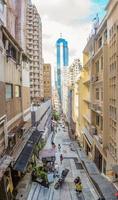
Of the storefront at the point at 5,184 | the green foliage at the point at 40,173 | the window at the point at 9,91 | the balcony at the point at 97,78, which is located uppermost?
the balcony at the point at 97,78

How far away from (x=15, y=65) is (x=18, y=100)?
9.60 ft

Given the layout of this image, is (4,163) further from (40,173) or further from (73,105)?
(73,105)

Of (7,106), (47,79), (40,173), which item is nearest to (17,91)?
(7,106)

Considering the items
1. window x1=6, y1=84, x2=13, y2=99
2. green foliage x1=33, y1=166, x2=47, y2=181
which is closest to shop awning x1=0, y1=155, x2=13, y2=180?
window x1=6, y1=84, x2=13, y2=99

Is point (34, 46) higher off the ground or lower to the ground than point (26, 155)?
higher

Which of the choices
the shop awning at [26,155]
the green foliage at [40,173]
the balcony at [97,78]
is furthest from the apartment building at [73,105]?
the green foliage at [40,173]

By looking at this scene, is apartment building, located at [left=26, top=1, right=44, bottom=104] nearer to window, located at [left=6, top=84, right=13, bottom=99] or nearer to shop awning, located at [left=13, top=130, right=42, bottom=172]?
shop awning, located at [left=13, top=130, right=42, bottom=172]

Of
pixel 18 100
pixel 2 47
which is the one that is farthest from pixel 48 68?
pixel 2 47

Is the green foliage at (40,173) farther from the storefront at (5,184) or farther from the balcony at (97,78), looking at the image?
the balcony at (97,78)

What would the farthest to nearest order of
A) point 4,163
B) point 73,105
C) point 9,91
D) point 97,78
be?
Answer: point 73,105 → point 97,78 → point 9,91 → point 4,163

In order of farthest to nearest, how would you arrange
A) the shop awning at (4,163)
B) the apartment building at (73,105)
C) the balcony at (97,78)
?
the apartment building at (73,105), the balcony at (97,78), the shop awning at (4,163)

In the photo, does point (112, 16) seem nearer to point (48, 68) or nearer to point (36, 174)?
point (36, 174)

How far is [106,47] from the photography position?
21.4 meters

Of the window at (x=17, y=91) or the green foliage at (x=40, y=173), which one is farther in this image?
the window at (x=17, y=91)
